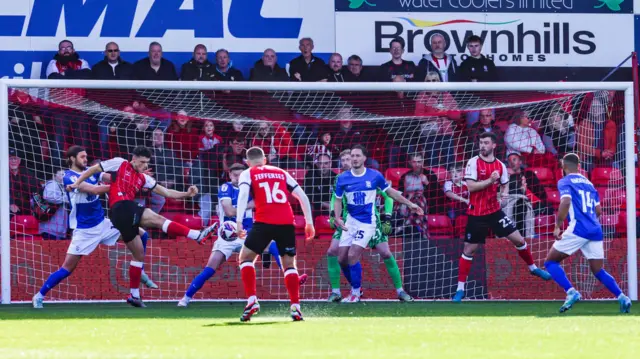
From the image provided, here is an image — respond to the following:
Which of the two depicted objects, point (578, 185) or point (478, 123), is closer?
point (578, 185)

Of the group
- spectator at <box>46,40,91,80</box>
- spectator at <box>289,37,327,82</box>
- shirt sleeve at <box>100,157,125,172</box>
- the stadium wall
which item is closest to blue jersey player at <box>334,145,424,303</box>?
shirt sleeve at <box>100,157,125,172</box>

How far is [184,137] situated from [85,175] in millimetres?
3151

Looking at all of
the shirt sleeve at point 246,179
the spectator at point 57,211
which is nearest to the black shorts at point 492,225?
the shirt sleeve at point 246,179

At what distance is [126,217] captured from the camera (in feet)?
43.6

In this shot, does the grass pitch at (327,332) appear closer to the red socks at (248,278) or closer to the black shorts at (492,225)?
the red socks at (248,278)

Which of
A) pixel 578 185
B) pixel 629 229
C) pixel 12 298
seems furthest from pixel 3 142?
pixel 629 229

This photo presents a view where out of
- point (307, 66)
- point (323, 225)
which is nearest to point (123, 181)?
point (323, 225)

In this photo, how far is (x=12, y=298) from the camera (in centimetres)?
1480

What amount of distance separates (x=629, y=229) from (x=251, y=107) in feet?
18.5

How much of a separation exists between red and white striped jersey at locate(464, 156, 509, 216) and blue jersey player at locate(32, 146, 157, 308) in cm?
441

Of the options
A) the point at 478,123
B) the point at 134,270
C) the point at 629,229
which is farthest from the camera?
the point at 478,123

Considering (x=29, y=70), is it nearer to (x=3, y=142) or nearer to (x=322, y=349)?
(x=3, y=142)

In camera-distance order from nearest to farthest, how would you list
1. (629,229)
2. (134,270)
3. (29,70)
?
(134,270) → (629,229) → (29,70)

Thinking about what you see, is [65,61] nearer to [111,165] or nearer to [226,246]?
[111,165]
